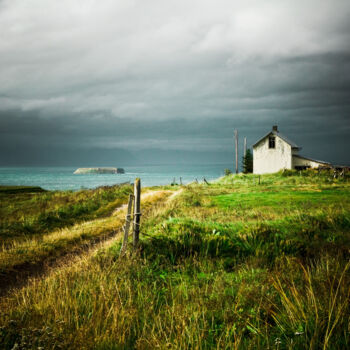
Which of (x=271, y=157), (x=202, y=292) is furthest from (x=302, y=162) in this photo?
(x=202, y=292)

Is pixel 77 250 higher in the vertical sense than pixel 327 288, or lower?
lower

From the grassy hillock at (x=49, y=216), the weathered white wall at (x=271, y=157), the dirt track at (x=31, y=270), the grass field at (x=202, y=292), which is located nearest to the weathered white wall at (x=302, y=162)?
the weathered white wall at (x=271, y=157)

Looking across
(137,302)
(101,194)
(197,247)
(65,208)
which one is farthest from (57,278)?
(101,194)

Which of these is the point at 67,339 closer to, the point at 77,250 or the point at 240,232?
the point at 240,232

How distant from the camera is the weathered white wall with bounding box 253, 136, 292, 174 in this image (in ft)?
→ 164

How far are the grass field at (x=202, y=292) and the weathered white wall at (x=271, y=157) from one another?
124ft

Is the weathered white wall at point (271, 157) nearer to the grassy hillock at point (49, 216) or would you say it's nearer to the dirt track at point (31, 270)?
the grassy hillock at point (49, 216)

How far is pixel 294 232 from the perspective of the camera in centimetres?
1094

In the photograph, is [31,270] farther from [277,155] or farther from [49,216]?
[277,155]

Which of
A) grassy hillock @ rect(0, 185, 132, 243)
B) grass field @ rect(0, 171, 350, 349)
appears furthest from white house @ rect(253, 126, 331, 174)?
grass field @ rect(0, 171, 350, 349)

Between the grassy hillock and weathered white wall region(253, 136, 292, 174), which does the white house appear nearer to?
weathered white wall region(253, 136, 292, 174)

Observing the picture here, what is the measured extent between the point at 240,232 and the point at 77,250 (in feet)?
21.7

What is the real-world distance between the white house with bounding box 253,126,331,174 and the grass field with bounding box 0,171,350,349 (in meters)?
37.9

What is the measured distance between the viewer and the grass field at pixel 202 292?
3.83 m
